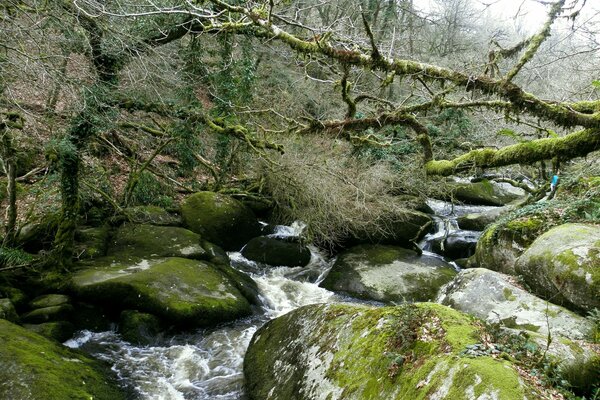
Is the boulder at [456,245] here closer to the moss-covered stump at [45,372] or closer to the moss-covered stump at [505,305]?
the moss-covered stump at [505,305]

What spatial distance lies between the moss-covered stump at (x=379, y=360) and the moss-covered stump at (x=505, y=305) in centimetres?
223

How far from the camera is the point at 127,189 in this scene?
34.7ft

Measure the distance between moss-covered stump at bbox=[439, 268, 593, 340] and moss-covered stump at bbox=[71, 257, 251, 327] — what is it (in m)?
4.19

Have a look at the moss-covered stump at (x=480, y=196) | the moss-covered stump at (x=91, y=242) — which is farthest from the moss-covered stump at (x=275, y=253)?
the moss-covered stump at (x=480, y=196)

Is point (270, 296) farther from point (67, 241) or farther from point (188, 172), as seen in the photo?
point (188, 172)

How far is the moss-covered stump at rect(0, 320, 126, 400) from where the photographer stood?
4.45 metres

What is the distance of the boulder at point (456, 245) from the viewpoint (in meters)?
12.4

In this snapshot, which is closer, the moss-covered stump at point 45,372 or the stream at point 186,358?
the moss-covered stump at point 45,372

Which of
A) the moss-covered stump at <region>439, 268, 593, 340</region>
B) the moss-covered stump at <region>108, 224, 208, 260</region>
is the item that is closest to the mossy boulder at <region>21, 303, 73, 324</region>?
the moss-covered stump at <region>108, 224, 208, 260</region>

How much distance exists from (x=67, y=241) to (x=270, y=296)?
446 cm

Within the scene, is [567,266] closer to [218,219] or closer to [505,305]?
[505,305]

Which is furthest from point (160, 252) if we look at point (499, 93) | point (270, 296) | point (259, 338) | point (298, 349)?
point (499, 93)

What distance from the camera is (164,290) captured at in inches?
300

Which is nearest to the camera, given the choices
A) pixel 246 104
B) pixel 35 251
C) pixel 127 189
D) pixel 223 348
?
pixel 223 348
